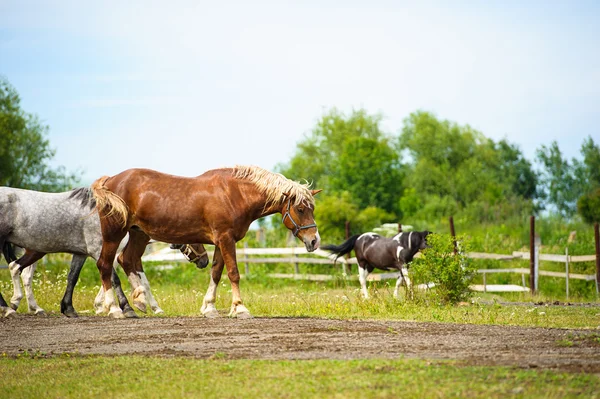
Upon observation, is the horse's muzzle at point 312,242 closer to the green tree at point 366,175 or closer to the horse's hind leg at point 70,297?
the horse's hind leg at point 70,297

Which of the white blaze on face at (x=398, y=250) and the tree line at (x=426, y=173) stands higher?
the tree line at (x=426, y=173)

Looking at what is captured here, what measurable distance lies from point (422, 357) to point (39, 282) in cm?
1279

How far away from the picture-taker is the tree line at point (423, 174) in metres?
51.0

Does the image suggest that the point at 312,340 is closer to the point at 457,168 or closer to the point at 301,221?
the point at 301,221

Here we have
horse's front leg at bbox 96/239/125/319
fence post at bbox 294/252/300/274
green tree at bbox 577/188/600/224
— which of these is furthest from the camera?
green tree at bbox 577/188/600/224

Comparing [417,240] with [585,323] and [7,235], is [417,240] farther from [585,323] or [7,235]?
[7,235]

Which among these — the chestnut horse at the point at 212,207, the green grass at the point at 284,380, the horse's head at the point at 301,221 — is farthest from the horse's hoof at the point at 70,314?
the green grass at the point at 284,380

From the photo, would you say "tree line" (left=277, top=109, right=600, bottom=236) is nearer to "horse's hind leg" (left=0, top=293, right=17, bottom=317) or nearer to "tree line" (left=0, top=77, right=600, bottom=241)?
"tree line" (left=0, top=77, right=600, bottom=241)

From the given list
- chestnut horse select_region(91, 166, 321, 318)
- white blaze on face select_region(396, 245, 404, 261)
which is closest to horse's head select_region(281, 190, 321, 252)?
chestnut horse select_region(91, 166, 321, 318)

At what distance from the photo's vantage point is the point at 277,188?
10930 mm

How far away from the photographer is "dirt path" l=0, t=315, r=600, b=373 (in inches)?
283

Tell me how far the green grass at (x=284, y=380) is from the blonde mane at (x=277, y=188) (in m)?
3.91

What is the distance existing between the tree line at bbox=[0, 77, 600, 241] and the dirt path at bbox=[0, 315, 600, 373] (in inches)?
1302

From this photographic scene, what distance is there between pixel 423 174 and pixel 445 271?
49139mm
